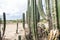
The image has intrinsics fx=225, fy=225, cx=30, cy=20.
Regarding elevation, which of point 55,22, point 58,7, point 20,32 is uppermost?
point 58,7

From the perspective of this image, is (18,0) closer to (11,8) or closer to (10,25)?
(11,8)

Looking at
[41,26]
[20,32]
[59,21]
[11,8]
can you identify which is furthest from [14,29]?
[59,21]

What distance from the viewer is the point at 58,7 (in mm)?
5480

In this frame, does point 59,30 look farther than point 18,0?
No

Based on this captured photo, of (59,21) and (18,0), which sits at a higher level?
(18,0)

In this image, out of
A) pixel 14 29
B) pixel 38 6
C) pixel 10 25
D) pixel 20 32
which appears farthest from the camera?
pixel 10 25

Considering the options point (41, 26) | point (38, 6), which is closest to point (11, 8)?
point (41, 26)

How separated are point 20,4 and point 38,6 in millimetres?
4279

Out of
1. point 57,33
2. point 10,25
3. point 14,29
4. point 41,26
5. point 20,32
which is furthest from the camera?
point 10,25

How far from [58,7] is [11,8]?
5.82 metres

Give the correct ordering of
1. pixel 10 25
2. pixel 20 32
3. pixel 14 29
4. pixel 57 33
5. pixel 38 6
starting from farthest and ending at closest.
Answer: pixel 10 25 < pixel 14 29 < pixel 20 32 < pixel 38 6 < pixel 57 33

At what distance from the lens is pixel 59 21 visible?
5.46 metres

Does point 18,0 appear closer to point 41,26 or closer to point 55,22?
point 41,26

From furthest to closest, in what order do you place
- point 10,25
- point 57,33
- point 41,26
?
1. point 10,25
2. point 41,26
3. point 57,33
